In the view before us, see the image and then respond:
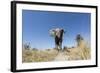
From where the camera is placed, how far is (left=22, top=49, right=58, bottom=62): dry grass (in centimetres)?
166

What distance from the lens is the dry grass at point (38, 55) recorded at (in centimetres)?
166

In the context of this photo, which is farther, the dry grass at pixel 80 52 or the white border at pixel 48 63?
the dry grass at pixel 80 52

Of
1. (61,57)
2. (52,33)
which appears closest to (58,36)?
(52,33)

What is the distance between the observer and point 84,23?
6.03 ft

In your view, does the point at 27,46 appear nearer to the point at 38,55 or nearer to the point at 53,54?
the point at 38,55

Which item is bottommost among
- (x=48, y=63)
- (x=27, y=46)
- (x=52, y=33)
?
(x=48, y=63)

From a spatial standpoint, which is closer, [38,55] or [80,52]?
[38,55]

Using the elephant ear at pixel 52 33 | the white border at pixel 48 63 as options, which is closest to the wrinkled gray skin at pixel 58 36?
the elephant ear at pixel 52 33

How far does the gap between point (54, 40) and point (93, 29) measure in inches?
14.6

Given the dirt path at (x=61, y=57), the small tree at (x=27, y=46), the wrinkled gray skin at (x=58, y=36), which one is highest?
the wrinkled gray skin at (x=58, y=36)

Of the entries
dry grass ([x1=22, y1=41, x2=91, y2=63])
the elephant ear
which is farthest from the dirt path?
the elephant ear

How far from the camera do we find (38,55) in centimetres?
169

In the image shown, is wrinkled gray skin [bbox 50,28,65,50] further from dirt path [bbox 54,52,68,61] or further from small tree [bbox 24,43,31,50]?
small tree [bbox 24,43,31,50]

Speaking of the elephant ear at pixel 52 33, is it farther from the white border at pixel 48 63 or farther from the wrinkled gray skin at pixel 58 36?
the white border at pixel 48 63
